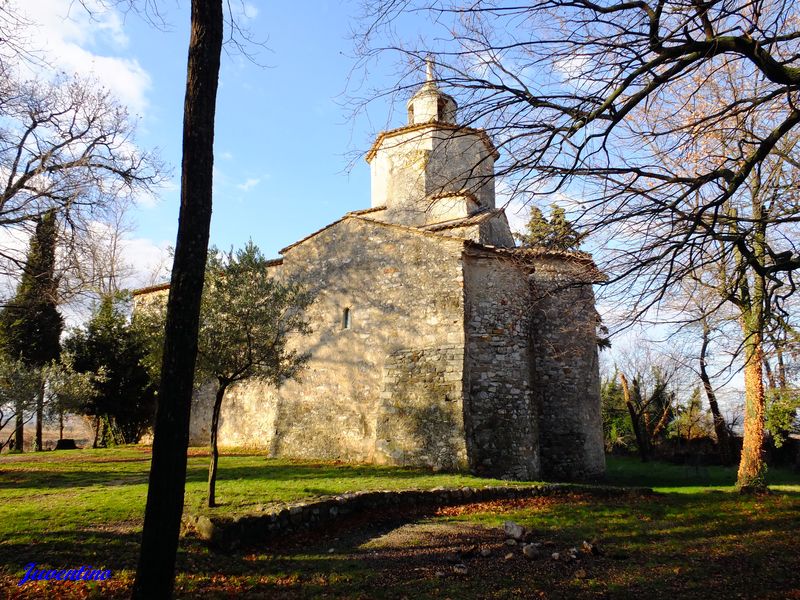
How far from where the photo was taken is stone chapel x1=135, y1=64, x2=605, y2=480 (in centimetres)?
1254

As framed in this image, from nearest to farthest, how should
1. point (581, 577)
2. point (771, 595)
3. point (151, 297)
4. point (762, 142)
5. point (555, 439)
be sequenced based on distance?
1. point (762, 142)
2. point (771, 595)
3. point (581, 577)
4. point (555, 439)
5. point (151, 297)

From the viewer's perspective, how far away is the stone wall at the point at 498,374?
1252cm

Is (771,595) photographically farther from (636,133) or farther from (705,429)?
(705,429)

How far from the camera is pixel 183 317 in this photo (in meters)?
4.60

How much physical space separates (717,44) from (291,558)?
23.1 ft

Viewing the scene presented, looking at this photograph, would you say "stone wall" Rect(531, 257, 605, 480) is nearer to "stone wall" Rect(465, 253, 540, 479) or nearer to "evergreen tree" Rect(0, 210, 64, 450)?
"stone wall" Rect(465, 253, 540, 479)

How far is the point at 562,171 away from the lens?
493 centimetres

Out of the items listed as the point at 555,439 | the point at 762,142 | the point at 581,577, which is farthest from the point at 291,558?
the point at 555,439

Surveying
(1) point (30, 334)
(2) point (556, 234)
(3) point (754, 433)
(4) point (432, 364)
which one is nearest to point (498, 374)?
(4) point (432, 364)

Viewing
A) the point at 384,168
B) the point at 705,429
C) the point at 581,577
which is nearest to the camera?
the point at 581,577

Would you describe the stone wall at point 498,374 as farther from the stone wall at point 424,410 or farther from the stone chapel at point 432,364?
the stone wall at point 424,410

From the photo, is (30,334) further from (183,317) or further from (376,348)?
(183,317)

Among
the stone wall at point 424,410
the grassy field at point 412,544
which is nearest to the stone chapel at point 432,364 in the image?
the stone wall at point 424,410

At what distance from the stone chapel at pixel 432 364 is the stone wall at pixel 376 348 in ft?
0.10
